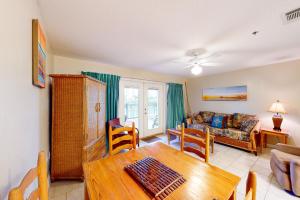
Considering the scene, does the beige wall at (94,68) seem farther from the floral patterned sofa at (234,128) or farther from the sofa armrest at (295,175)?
the sofa armrest at (295,175)

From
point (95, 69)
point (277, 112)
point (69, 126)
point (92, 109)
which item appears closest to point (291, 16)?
point (277, 112)

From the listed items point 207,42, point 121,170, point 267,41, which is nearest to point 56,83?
point 121,170

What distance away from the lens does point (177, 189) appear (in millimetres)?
872

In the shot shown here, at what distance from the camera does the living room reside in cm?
86

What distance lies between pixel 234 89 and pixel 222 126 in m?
1.27

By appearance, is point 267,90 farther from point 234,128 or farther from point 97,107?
point 97,107

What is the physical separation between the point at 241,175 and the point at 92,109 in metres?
2.85

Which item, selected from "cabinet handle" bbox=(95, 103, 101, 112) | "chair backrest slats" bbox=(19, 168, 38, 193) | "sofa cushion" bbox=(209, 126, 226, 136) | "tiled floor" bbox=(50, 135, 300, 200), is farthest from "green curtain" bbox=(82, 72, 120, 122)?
"sofa cushion" bbox=(209, 126, 226, 136)

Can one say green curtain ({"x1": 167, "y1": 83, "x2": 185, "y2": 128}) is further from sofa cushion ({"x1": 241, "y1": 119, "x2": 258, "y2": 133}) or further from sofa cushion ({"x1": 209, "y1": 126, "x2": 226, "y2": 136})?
sofa cushion ({"x1": 241, "y1": 119, "x2": 258, "y2": 133})

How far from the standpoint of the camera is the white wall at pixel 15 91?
0.70 m

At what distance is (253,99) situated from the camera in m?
3.77

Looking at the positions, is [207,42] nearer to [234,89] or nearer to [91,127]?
[91,127]

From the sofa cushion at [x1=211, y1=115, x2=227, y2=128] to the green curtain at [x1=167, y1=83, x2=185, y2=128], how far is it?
129 centimetres

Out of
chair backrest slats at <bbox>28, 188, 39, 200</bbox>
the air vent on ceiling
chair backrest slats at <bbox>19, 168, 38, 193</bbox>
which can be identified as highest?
the air vent on ceiling
